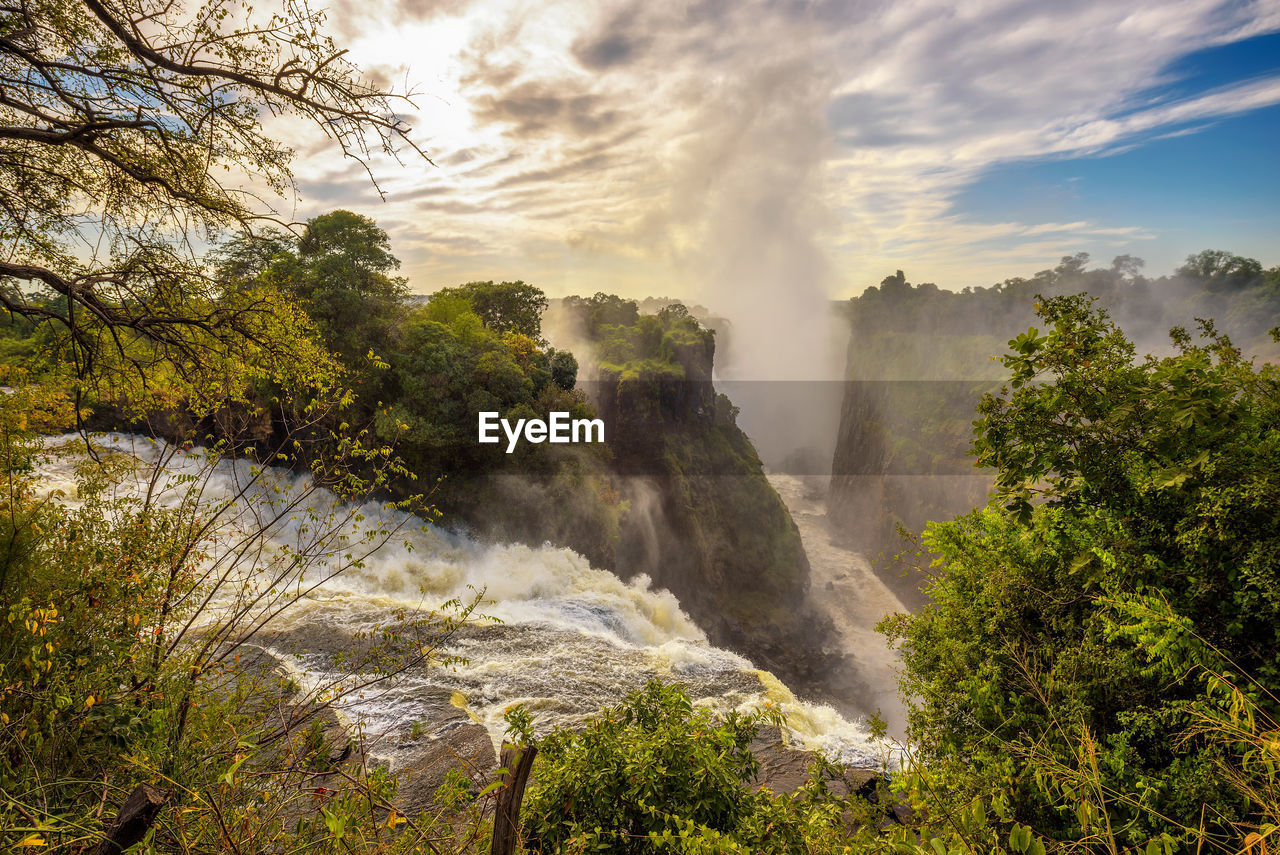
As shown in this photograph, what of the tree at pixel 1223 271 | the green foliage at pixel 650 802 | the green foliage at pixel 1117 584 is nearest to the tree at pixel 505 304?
the green foliage at pixel 1117 584

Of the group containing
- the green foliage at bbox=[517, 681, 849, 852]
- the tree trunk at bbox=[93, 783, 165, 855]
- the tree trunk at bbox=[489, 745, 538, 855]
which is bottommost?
the green foliage at bbox=[517, 681, 849, 852]

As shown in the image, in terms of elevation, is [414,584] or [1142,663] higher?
[1142,663]

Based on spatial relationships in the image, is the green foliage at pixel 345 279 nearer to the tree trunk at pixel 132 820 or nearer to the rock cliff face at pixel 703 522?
the rock cliff face at pixel 703 522

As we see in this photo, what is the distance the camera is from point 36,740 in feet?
10.4

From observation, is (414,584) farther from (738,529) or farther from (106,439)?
(738,529)

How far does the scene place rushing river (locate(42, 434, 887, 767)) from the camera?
10.2 m

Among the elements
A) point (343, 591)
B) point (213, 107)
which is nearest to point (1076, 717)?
point (213, 107)

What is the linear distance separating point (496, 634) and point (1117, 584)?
12.2 meters

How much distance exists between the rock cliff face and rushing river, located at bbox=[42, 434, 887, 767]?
7.05 m

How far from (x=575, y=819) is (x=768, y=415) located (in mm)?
83913

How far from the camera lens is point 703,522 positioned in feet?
99.1

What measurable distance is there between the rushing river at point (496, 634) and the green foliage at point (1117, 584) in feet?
10.5

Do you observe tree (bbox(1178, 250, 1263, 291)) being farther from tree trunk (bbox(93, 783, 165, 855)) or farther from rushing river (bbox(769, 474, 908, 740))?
tree trunk (bbox(93, 783, 165, 855))

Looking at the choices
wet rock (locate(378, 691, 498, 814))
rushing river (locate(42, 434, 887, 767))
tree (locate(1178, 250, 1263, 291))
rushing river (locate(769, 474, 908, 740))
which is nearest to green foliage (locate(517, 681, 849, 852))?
rushing river (locate(42, 434, 887, 767))
